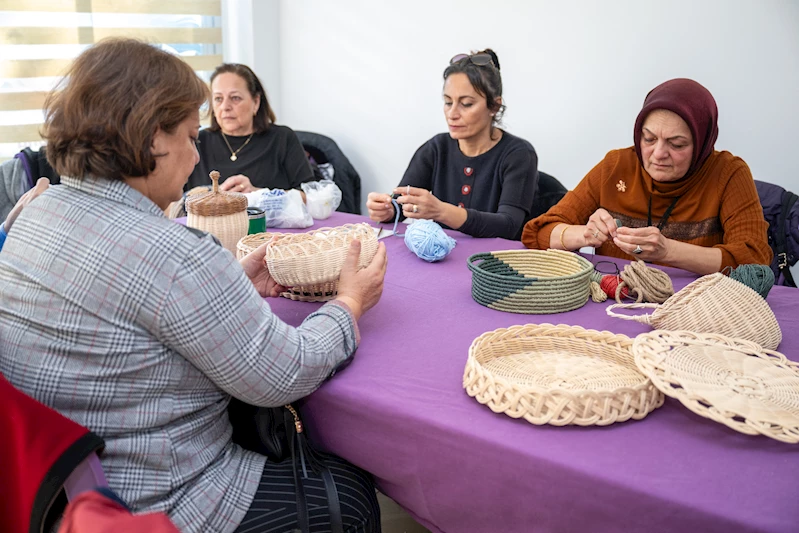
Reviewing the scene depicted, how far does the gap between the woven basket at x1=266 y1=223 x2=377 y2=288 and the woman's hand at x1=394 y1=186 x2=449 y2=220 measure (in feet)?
1.52

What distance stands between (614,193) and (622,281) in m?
0.63

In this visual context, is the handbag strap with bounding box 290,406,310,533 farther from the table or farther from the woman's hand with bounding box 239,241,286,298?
the woman's hand with bounding box 239,241,286,298

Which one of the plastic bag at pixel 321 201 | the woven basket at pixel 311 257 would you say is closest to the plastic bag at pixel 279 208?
the plastic bag at pixel 321 201

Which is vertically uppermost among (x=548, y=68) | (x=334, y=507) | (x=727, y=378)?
(x=548, y=68)

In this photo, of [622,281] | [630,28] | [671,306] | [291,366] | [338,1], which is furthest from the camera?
[338,1]

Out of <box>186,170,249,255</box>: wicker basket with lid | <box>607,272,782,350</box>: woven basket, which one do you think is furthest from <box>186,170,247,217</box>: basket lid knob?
<box>607,272,782,350</box>: woven basket

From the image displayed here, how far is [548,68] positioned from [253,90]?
4.59 feet

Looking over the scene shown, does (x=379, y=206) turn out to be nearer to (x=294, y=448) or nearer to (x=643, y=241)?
(x=643, y=241)

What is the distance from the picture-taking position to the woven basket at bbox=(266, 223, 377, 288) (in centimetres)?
147

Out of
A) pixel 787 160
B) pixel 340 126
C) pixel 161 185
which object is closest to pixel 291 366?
pixel 161 185

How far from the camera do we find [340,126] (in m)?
4.29

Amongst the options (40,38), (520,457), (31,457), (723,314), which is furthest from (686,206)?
(40,38)

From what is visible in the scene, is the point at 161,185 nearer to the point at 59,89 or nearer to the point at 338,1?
the point at 59,89

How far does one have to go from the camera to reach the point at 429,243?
1880 millimetres
